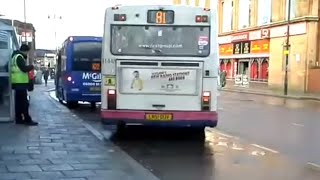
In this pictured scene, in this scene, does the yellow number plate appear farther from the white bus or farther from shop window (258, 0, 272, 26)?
shop window (258, 0, 272, 26)

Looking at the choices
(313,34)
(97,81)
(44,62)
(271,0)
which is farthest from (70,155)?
(44,62)

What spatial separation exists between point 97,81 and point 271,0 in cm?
3088

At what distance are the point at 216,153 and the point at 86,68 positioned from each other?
1167cm

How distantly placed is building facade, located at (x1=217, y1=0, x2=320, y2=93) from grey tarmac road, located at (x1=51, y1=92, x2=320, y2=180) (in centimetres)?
2746

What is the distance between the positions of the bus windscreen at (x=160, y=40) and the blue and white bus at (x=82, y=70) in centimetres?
906

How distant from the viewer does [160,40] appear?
41.8ft

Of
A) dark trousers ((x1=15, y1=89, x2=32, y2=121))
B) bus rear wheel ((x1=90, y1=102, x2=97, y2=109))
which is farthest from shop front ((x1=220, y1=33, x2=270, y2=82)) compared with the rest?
dark trousers ((x1=15, y1=89, x2=32, y2=121))

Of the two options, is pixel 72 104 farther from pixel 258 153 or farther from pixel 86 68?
pixel 258 153

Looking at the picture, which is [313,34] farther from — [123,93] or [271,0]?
[123,93]

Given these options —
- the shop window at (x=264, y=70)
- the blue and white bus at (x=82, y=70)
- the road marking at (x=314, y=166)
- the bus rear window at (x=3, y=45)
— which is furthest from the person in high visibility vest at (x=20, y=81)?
the shop window at (x=264, y=70)

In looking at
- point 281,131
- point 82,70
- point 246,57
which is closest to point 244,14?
point 246,57

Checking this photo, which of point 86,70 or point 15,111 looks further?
point 86,70

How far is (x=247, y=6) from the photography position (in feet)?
180

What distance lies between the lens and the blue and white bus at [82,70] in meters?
21.7
